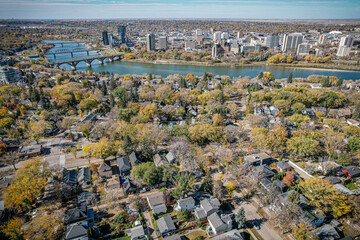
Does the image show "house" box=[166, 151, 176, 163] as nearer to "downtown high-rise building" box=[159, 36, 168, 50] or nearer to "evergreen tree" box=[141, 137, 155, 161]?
"evergreen tree" box=[141, 137, 155, 161]

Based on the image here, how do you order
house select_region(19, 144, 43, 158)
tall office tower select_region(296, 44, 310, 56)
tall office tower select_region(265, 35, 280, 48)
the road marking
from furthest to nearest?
1. tall office tower select_region(265, 35, 280, 48)
2. tall office tower select_region(296, 44, 310, 56)
3. house select_region(19, 144, 43, 158)
4. the road marking

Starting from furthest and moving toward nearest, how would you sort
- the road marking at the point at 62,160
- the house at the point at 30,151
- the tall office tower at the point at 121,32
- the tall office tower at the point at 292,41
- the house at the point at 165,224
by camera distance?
the tall office tower at the point at 121,32, the tall office tower at the point at 292,41, the house at the point at 30,151, the road marking at the point at 62,160, the house at the point at 165,224

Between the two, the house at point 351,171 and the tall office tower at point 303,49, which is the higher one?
the tall office tower at point 303,49

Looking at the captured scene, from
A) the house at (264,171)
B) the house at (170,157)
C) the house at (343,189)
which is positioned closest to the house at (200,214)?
the house at (264,171)

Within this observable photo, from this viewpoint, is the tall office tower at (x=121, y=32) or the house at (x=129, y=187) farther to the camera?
the tall office tower at (x=121, y=32)

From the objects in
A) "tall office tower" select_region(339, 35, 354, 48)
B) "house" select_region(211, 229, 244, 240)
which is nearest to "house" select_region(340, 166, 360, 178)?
"house" select_region(211, 229, 244, 240)

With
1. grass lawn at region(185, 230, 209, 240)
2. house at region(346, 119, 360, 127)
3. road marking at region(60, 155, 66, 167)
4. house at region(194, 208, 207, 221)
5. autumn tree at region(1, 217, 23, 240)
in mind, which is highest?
house at region(346, 119, 360, 127)

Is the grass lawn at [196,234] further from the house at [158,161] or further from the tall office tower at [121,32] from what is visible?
the tall office tower at [121,32]

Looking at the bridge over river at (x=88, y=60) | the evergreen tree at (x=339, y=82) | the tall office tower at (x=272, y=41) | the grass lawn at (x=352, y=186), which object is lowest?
the grass lawn at (x=352, y=186)
